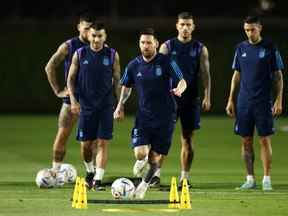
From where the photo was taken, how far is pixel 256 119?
16250 millimetres

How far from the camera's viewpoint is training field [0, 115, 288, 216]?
1368cm

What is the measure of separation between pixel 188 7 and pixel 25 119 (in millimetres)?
14032

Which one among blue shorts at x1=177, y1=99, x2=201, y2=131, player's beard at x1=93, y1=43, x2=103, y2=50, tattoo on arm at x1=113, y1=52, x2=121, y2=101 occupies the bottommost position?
blue shorts at x1=177, y1=99, x2=201, y2=131

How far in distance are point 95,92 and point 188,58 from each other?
147 cm

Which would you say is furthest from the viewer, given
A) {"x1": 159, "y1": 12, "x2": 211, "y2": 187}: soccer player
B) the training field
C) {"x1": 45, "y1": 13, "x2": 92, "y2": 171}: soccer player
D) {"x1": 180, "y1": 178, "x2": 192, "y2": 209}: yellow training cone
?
{"x1": 45, "y1": 13, "x2": 92, "y2": 171}: soccer player

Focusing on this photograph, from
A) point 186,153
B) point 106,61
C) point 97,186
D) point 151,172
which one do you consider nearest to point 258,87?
point 186,153

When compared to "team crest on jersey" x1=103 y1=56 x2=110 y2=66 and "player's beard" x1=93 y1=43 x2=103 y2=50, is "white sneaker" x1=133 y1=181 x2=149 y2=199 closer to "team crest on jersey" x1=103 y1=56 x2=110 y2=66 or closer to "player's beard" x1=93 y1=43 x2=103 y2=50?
"team crest on jersey" x1=103 y1=56 x2=110 y2=66

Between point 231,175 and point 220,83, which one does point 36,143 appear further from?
point 220,83

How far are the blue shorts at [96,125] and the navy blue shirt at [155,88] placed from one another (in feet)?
3.63

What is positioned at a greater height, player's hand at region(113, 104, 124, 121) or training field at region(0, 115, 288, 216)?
player's hand at region(113, 104, 124, 121)

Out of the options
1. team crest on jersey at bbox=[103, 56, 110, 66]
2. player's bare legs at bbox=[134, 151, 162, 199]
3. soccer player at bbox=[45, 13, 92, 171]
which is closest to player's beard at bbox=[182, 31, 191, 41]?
team crest on jersey at bbox=[103, 56, 110, 66]

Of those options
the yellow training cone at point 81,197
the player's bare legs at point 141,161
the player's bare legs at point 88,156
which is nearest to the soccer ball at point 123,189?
the yellow training cone at point 81,197

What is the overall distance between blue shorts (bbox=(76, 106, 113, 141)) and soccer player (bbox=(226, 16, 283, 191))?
179 cm

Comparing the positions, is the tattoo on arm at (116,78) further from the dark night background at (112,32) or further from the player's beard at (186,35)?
the dark night background at (112,32)
